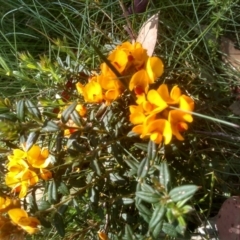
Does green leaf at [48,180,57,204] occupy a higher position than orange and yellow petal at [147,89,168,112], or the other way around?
orange and yellow petal at [147,89,168,112]

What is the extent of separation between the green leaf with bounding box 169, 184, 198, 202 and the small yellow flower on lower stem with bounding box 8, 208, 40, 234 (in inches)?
11.5

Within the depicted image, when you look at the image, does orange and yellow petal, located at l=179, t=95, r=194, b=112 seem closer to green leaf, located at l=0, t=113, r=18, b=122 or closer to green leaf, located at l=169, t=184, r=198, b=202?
green leaf, located at l=169, t=184, r=198, b=202

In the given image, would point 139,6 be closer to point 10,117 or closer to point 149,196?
point 10,117

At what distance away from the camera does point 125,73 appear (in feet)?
3.76

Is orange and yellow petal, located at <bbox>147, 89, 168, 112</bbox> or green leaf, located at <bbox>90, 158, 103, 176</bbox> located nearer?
orange and yellow petal, located at <bbox>147, 89, 168, 112</bbox>

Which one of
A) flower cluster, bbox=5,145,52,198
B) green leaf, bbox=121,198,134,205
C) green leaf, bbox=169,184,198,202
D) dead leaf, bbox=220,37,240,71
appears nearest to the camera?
green leaf, bbox=169,184,198,202

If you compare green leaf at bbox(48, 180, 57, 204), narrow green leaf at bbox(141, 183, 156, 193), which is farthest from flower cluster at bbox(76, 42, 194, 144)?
green leaf at bbox(48, 180, 57, 204)

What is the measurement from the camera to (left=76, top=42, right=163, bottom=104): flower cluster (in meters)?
1.12

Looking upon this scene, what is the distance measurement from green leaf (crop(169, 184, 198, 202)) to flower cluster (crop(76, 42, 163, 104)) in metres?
0.22

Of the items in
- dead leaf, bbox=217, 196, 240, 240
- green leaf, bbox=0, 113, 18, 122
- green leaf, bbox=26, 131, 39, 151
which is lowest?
dead leaf, bbox=217, 196, 240, 240

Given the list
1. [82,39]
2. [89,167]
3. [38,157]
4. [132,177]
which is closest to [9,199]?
[38,157]

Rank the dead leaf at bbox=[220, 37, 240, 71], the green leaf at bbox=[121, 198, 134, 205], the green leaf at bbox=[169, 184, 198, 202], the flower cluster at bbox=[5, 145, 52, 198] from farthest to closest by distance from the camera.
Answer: the dead leaf at bbox=[220, 37, 240, 71] → the green leaf at bbox=[121, 198, 134, 205] → the flower cluster at bbox=[5, 145, 52, 198] → the green leaf at bbox=[169, 184, 198, 202]

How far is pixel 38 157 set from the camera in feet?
3.72

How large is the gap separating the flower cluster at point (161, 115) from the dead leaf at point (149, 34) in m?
0.31
